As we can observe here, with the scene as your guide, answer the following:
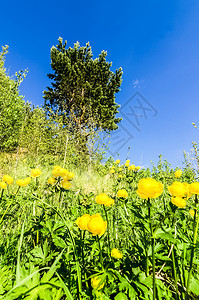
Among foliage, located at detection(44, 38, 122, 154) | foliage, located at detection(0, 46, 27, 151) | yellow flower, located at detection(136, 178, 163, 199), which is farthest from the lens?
foliage, located at detection(44, 38, 122, 154)

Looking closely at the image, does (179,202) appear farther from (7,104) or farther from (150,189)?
(7,104)

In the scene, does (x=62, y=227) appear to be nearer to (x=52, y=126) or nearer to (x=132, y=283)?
(x=132, y=283)

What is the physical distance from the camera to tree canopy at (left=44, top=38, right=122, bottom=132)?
1162 centimetres

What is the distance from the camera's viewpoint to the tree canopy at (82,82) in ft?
38.1

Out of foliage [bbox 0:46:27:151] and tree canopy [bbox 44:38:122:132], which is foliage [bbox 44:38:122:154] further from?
foliage [bbox 0:46:27:151]

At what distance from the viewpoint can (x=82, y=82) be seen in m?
12.0

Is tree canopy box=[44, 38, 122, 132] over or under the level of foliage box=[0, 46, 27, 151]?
over

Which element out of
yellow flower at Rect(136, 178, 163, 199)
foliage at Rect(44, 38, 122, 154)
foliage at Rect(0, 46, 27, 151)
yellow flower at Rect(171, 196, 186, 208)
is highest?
foliage at Rect(44, 38, 122, 154)

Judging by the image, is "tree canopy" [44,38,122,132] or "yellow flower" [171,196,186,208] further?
"tree canopy" [44,38,122,132]

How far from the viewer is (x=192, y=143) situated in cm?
335

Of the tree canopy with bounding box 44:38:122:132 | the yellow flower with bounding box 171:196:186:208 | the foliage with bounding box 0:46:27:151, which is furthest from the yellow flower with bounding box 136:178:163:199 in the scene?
the tree canopy with bounding box 44:38:122:132

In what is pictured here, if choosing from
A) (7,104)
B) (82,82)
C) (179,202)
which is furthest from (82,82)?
(179,202)

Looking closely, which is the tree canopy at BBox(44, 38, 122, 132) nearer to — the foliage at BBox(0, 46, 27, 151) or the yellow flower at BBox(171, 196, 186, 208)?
the foliage at BBox(0, 46, 27, 151)

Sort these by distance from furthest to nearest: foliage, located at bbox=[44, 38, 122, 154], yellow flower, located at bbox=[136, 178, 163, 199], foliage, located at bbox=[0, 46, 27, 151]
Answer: foliage, located at bbox=[44, 38, 122, 154]
foliage, located at bbox=[0, 46, 27, 151]
yellow flower, located at bbox=[136, 178, 163, 199]
